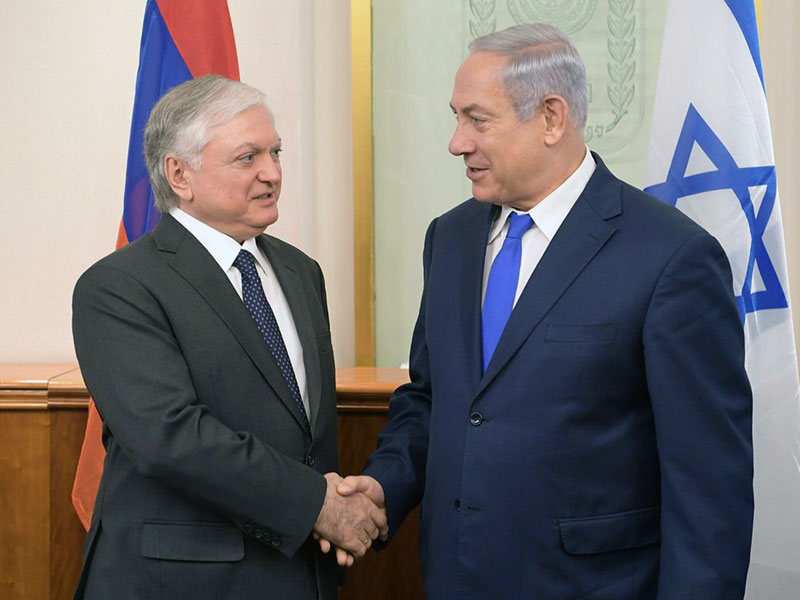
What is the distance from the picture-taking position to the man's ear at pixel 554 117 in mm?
1959

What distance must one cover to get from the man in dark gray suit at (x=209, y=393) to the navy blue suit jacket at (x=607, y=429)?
337mm

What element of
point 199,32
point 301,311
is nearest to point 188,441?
point 301,311

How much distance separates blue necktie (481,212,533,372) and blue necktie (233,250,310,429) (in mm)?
465

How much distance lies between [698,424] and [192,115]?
128 cm

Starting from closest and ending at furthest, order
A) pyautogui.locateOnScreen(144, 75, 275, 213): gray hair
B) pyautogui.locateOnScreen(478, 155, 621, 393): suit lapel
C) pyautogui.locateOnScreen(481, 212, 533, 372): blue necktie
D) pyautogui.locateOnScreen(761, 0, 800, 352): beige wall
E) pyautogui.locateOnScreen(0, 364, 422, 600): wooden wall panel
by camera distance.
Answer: pyautogui.locateOnScreen(478, 155, 621, 393): suit lapel → pyautogui.locateOnScreen(481, 212, 533, 372): blue necktie → pyautogui.locateOnScreen(144, 75, 275, 213): gray hair → pyautogui.locateOnScreen(0, 364, 422, 600): wooden wall panel → pyautogui.locateOnScreen(761, 0, 800, 352): beige wall

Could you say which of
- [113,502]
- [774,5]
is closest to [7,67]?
[113,502]

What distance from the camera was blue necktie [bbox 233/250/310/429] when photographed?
211 cm

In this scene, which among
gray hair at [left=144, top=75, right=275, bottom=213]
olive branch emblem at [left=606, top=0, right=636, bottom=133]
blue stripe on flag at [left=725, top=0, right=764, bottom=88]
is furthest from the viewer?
olive branch emblem at [left=606, top=0, right=636, bottom=133]

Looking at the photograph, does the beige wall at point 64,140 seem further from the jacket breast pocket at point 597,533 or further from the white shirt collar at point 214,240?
the jacket breast pocket at point 597,533

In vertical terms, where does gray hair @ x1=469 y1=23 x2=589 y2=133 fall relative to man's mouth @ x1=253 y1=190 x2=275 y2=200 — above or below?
above

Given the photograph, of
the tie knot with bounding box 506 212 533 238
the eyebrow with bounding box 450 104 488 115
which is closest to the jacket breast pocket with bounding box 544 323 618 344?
the tie knot with bounding box 506 212 533 238

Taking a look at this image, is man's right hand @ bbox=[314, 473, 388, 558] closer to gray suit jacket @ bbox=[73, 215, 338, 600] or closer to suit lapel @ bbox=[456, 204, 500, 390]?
gray suit jacket @ bbox=[73, 215, 338, 600]

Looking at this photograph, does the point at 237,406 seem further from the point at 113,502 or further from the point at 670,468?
the point at 670,468

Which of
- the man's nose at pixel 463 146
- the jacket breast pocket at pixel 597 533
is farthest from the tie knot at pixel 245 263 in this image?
the jacket breast pocket at pixel 597 533
